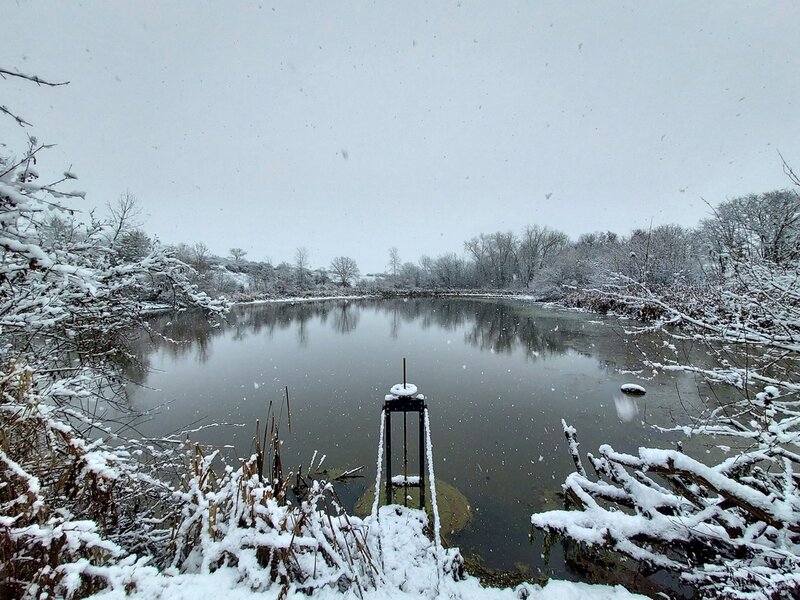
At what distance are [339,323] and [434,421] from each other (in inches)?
643

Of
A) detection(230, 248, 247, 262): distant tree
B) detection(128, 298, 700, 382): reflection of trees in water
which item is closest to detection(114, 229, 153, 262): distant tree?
detection(128, 298, 700, 382): reflection of trees in water

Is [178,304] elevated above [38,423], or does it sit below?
above

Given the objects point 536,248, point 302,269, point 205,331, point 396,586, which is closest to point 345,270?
point 302,269

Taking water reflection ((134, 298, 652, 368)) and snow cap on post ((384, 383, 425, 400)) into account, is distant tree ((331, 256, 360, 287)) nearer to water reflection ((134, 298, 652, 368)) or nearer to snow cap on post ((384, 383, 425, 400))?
water reflection ((134, 298, 652, 368))

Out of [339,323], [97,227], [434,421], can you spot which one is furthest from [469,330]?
[97,227]

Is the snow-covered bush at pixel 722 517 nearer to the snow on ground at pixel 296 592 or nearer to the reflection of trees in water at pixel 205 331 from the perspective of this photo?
the snow on ground at pixel 296 592

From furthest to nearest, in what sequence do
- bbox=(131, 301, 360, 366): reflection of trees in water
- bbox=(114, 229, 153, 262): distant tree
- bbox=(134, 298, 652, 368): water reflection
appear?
bbox=(134, 298, 652, 368): water reflection → bbox=(131, 301, 360, 366): reflection of trees in water → bbox=(114, 229, 153, 262): distant tree

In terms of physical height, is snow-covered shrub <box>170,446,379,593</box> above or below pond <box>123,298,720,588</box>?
above

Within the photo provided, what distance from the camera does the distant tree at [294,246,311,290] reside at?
5503 cm

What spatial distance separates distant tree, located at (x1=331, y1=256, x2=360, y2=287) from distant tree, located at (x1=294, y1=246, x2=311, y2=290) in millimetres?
6190

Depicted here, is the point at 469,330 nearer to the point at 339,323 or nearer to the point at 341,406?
the point at 339,323

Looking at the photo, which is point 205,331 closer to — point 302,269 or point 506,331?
point 506,331

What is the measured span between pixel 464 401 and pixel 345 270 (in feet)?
183

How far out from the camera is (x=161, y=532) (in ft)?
7.63
